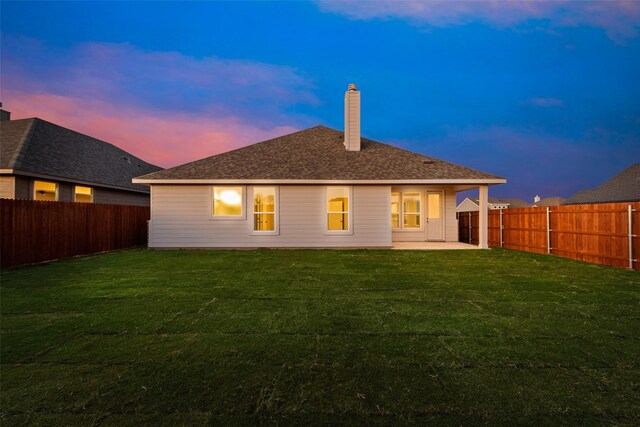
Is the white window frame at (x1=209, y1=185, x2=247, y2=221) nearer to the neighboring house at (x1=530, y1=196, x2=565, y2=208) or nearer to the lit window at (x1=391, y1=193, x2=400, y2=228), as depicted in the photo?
the lit window at (x1=391, y1=193, x2=400, y2=228)

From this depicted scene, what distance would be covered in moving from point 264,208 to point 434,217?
8557 mm

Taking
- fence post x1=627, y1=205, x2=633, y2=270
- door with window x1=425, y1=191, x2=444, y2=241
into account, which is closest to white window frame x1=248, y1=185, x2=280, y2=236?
door with window x1=425, y1=191, x2=444, y2=241

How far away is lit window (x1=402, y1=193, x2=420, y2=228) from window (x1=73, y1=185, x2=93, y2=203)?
53.1 feet

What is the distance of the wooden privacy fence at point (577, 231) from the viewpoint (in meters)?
8.63

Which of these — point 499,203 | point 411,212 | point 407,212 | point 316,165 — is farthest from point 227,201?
point 499,203

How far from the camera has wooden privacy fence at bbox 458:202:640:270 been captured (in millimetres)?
8633

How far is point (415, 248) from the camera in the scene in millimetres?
12688

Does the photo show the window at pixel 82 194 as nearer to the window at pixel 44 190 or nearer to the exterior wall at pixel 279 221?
the window at pixel 44 190

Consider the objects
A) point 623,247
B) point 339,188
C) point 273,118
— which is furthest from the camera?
point 273,118

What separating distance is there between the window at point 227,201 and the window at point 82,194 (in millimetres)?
7595

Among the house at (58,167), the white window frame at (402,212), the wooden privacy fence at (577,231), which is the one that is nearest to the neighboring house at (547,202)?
the wooden privacy fence at (577,231)

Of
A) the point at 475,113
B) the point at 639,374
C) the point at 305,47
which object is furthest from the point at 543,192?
the point at 639,374

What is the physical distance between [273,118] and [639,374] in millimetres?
37929

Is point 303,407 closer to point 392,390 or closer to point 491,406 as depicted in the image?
point 392,390
